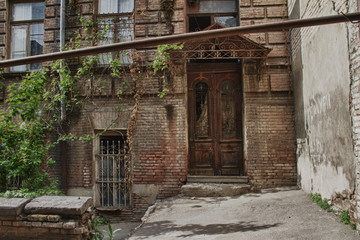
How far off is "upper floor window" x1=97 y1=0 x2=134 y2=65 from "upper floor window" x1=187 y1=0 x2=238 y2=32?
1.61 m

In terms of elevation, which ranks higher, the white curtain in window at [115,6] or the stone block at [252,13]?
the white curtain in window at [115,6]

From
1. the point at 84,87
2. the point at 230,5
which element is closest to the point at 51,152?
the point at 84,87

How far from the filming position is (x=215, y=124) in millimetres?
7133

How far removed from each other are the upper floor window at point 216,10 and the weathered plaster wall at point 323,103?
4.87ft

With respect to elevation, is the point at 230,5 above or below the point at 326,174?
Result: above

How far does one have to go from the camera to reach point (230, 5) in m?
7.32

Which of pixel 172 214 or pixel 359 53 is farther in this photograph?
pixel 172 214

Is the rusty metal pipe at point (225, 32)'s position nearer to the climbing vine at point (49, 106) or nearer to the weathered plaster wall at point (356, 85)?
the weathered plaster wall at point (356, 85)

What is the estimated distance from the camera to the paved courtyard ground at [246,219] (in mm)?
4023

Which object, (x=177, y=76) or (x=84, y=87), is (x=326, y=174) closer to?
(x=177, y=76)

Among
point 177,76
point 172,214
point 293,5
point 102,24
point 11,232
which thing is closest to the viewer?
point 11,232

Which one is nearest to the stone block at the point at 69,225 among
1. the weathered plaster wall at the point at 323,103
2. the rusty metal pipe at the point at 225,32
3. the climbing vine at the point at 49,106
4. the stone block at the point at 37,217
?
the stone block at the point at 37,217

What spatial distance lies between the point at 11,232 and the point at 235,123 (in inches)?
205

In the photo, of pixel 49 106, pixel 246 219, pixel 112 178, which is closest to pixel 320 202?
pixel 246 219
